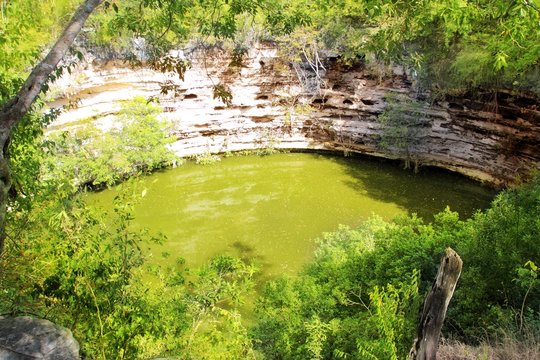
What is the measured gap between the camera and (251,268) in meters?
4.91

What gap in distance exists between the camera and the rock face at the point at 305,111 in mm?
14508

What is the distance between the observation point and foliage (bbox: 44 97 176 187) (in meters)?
13.4

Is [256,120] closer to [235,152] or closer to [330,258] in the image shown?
[235,152]

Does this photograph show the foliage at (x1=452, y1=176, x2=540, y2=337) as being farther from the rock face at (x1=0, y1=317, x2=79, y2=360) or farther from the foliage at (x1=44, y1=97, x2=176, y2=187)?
the foliage at (x1=44, y1=97, x2=176, y2=187)

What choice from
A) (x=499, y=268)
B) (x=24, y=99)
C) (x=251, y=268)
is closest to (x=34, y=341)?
(x=24, y=99)

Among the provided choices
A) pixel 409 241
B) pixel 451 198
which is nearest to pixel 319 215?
pixel 451 198

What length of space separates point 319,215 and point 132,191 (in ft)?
34.1

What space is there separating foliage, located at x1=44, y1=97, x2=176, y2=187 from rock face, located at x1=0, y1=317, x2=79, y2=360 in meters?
10.8

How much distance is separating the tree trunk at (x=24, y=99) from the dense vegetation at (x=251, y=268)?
0.33 meters

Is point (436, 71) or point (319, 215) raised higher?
point (436, 71)

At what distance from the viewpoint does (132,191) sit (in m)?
3.46

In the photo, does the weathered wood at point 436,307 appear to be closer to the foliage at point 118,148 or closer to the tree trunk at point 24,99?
the tree trunk at point 24,99

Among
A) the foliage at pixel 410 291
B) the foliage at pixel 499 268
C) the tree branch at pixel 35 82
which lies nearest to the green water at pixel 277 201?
the foliage at pixel 410 291

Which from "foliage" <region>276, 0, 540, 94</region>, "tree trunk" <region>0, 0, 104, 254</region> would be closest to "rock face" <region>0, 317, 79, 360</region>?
"tree trunk" <region>0, 0, 104, 254</region>
